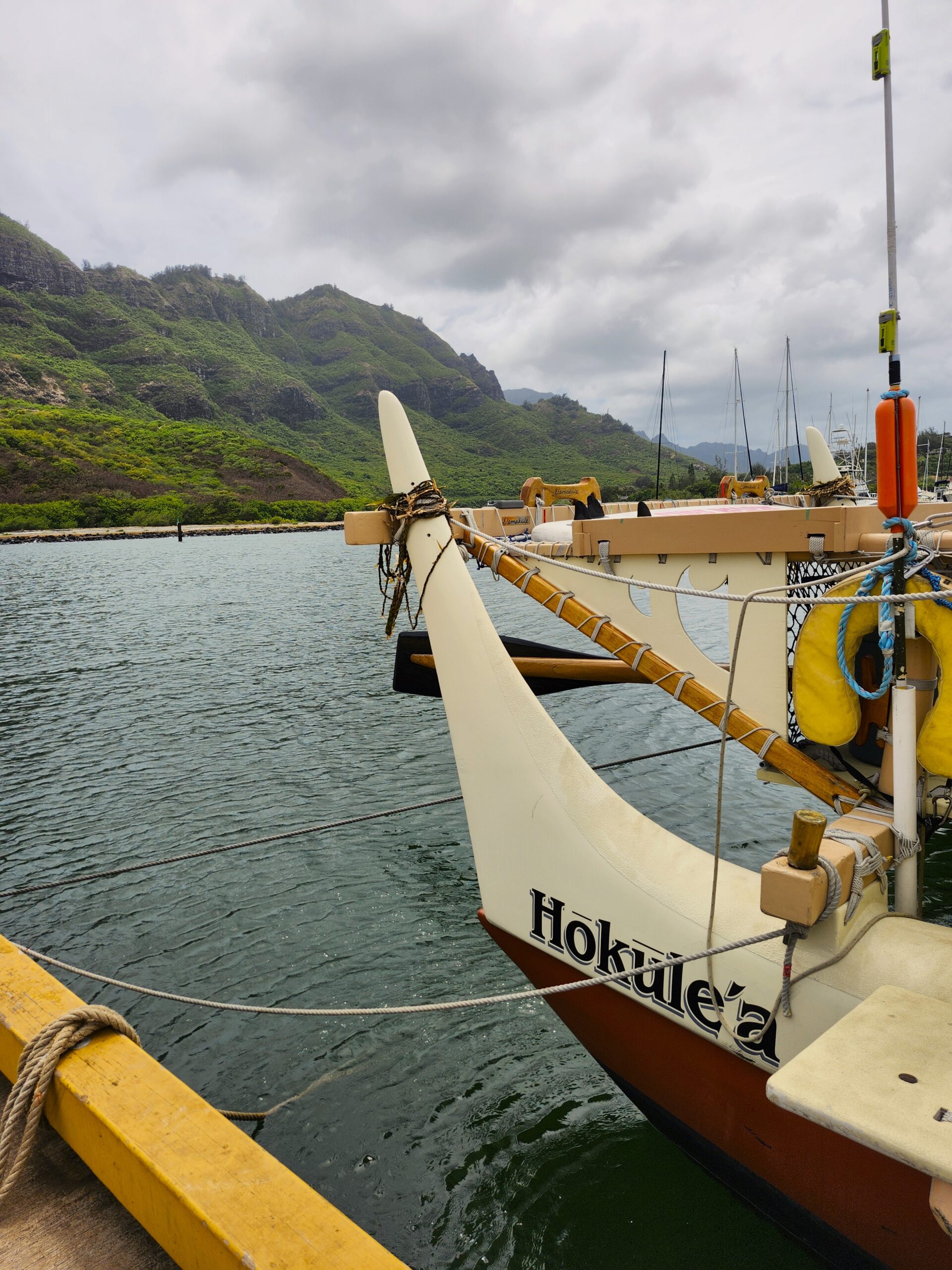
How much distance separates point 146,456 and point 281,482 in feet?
60.5

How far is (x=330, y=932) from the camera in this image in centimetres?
685

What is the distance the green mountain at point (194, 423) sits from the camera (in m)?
90.2

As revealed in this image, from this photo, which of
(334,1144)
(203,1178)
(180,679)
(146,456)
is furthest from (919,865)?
(146,456)

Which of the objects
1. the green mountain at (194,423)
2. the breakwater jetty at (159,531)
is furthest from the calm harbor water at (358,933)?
the breakwater jetty at (159,531)

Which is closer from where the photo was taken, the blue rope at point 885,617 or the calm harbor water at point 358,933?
the blue rope at point 885,617

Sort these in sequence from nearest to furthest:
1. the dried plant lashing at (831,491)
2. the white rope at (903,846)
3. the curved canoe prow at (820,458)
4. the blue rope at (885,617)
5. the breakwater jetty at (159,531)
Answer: the blue rope at (885,617) → the white rope at (903,846) → the dried plant lashing at (831,491) → the curved canoe prow at (820,458) → the breakwater jetty at (159,531)

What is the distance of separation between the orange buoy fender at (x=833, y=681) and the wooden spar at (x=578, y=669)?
2386mm

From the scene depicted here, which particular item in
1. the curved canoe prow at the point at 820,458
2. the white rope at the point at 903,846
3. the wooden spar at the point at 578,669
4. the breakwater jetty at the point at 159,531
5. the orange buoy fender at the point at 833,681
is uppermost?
the breakwater jetty at the point at 159,531

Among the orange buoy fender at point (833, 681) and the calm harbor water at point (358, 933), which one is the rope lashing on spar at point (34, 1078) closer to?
the calm harbor water at point (358, 933)

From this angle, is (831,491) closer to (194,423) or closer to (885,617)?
(885,617)

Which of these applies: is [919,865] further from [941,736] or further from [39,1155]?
[39,1155]

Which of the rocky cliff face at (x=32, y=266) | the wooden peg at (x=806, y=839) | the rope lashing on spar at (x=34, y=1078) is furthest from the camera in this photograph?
the rocky cliff face at (x=32, y=266)

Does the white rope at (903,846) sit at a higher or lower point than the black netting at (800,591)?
lower

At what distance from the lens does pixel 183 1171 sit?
2098 millimetres
